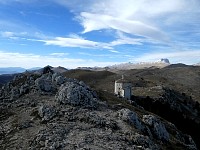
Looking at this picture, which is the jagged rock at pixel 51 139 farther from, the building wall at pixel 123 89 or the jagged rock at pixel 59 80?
the building wall at pixel 123 89

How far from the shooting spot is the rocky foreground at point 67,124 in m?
33.9

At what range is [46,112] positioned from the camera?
4256cm

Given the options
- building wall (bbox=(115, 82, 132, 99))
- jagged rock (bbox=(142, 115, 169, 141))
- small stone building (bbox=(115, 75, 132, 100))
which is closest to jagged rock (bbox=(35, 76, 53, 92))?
jagged rock (bbox=(142, 115, 169, 141))

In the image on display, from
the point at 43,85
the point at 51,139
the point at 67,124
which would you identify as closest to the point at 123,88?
the point at 43,85

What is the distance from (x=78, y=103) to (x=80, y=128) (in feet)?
30.1

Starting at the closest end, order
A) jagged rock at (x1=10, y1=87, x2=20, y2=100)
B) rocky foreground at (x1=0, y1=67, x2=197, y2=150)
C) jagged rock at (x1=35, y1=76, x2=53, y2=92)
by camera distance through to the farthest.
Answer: rocky foreground at (x1=0, y1=67, x2=197, y2=150) → jagged rock at (x1=10, y1=87, x2=20, y2=100) → jagged rock at (x1=35, y1=76, x2=53, y2=92)

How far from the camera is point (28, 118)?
142ft

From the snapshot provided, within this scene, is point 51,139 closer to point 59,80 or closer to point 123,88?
point 59,80

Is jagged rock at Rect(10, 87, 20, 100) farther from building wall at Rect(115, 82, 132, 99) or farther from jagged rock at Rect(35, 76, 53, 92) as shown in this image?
building wall at Rect(115, 82, 132, 99)

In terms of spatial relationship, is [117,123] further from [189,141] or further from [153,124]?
[189,141]

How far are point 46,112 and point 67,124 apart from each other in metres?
4.90

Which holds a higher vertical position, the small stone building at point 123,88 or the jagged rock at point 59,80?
the jagged rock at point 59,80

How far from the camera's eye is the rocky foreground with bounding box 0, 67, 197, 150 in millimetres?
33875

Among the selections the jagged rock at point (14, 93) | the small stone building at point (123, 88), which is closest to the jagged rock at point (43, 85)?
the jagged rock at point (14, 93)
